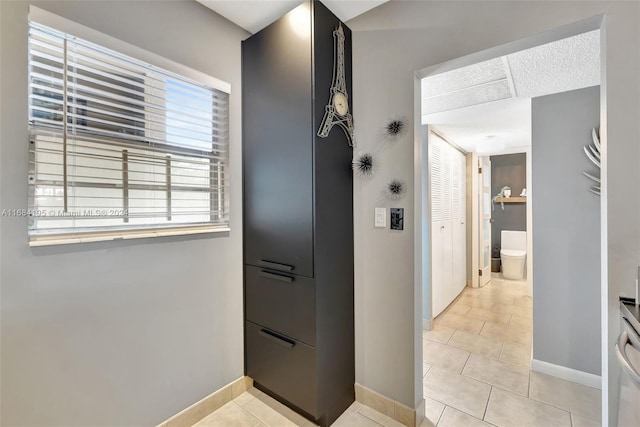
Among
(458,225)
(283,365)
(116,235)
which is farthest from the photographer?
(458,225)

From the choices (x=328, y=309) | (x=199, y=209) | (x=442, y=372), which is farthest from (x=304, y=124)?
(x=442, y=372)

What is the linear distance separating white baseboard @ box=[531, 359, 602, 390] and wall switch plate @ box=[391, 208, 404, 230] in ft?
5.69

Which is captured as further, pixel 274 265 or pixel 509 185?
pixel 509 185

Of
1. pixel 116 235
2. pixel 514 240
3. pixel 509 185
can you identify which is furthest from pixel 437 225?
pixel 509 185

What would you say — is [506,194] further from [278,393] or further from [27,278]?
[27,278]

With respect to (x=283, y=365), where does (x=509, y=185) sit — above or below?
above

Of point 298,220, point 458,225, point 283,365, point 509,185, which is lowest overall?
point 283,365

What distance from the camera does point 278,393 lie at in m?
1.74

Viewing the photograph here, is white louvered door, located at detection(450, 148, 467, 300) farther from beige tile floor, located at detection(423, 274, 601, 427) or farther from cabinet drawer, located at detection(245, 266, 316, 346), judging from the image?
cabinet drawer, located at detection(245, 266, 316, 346)

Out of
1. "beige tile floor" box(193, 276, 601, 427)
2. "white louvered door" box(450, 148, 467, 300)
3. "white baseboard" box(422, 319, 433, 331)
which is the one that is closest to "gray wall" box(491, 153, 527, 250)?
"white louvered door" box(450, 148, 467, 300)

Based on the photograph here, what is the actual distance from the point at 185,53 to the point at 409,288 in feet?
6.23

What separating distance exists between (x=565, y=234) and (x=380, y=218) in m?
1.55

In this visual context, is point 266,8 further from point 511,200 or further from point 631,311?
point 511,200

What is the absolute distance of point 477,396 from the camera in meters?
1.88
